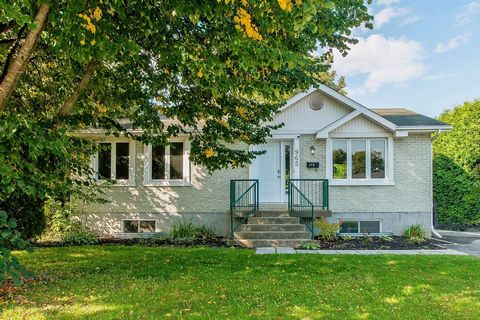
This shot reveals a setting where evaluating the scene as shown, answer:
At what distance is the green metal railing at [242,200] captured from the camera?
10.6m

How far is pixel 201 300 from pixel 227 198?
6.98 metres

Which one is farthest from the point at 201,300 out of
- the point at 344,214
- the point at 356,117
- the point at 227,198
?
the point at 356,117

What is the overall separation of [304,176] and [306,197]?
0.71 metres

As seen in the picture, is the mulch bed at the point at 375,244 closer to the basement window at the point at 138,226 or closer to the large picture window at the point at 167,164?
the large picture window at the point at 167,164

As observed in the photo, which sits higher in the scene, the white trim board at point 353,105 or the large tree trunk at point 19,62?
the white trim board at point 353,105

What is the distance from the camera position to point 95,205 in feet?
38.7

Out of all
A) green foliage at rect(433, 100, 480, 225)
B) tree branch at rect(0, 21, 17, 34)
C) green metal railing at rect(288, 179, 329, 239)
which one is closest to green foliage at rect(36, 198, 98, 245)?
green metal railing at rect(288, 179, 329, 239)

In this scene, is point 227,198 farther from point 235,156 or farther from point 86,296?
point 86,296

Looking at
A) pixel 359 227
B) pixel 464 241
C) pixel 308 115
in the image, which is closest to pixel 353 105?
pixel 308 115

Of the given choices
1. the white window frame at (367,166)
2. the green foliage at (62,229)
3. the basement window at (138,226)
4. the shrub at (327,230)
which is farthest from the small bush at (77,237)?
the white window frame at (367,166)

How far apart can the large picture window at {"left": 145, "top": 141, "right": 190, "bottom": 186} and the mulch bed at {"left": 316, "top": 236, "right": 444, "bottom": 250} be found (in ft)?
16.3

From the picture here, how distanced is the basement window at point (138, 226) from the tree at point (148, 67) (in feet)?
13.8

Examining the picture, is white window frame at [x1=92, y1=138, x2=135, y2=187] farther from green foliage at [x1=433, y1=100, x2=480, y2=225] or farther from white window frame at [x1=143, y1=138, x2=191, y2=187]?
green foliage at [x1=433, y1=100, x2=480, y2=225]

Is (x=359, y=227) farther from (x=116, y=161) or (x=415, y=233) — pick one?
(x=116, y=161)
